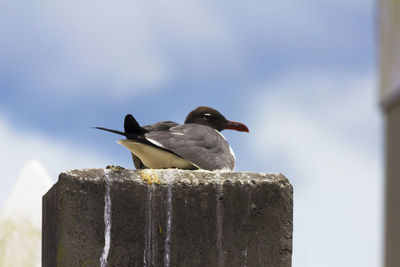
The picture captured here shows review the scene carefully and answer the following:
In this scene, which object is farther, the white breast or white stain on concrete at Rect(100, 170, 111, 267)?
the white breast

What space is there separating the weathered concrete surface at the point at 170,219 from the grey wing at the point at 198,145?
68 cm

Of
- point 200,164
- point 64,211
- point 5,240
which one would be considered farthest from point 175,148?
point 5,240

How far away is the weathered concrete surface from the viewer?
12.3 feet

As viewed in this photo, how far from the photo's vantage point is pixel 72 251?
3.70 metres

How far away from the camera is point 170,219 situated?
150 inches

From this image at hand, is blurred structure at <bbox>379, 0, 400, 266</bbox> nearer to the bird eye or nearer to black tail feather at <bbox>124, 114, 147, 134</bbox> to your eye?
black tail feather at <bbox>124, 114, 147, 134</bbox>

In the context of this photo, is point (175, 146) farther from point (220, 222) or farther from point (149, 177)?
point (220, 222)

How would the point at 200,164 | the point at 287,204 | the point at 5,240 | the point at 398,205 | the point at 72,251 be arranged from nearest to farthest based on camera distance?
the point at 398,205
the point at 72,251
the point at 287,204
the point at 200,164
the point at 5,240

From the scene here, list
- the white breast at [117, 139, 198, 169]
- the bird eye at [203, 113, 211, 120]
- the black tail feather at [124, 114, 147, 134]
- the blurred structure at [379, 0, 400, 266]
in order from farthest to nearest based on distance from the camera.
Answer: the bird eye at [203, 113, 211, 120] → the white breast at [117, 139, 198, 169] → the black tail feather at [124, 114, 147, 134] → the blurred structure at [379, 0, 400, 266]

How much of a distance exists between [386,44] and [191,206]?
267 cm

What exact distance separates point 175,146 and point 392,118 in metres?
3.41

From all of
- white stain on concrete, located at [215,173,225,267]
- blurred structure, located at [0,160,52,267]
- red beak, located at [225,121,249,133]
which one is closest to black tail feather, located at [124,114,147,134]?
white stain on concrete, located at [215,173,225,267]

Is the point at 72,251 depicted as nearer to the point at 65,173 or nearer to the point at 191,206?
the point at 65,173

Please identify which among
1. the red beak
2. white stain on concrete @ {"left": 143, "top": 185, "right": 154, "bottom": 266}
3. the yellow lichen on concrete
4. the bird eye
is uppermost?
the bird eye
